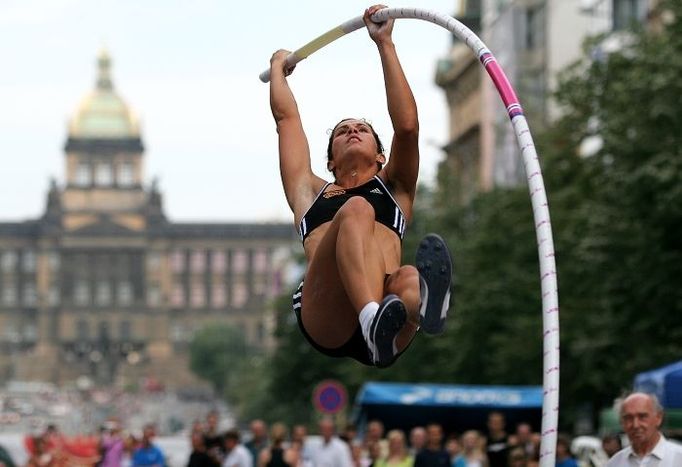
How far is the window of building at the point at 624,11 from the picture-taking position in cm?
6831

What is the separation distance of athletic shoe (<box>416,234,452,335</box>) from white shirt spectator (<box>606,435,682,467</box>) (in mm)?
1939

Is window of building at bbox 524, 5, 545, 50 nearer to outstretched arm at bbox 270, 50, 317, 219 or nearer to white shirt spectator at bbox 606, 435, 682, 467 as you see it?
outstretched arm at bbox 270, 50, 317, 219

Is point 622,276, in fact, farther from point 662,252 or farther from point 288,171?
point 288,171

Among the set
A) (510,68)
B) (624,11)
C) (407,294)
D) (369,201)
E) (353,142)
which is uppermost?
(510,68)

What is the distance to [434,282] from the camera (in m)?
11.5

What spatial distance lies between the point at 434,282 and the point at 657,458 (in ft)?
6.81

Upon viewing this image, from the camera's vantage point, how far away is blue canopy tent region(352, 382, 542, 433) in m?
35.6

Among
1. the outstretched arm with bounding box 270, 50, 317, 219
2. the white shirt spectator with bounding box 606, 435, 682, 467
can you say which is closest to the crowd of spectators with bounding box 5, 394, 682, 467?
the white shirt spectator with bounding box 606, 435, 682, 467

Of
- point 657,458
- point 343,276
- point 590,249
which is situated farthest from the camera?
point 590,249

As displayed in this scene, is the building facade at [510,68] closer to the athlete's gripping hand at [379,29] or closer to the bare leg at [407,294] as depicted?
the athlete's gripping hand at [379,29]

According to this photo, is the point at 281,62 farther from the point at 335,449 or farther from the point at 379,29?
the point at 335,449

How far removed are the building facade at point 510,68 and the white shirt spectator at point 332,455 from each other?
38.9 m

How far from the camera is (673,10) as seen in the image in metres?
41.1

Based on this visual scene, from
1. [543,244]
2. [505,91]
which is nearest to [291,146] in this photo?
[505,91]
